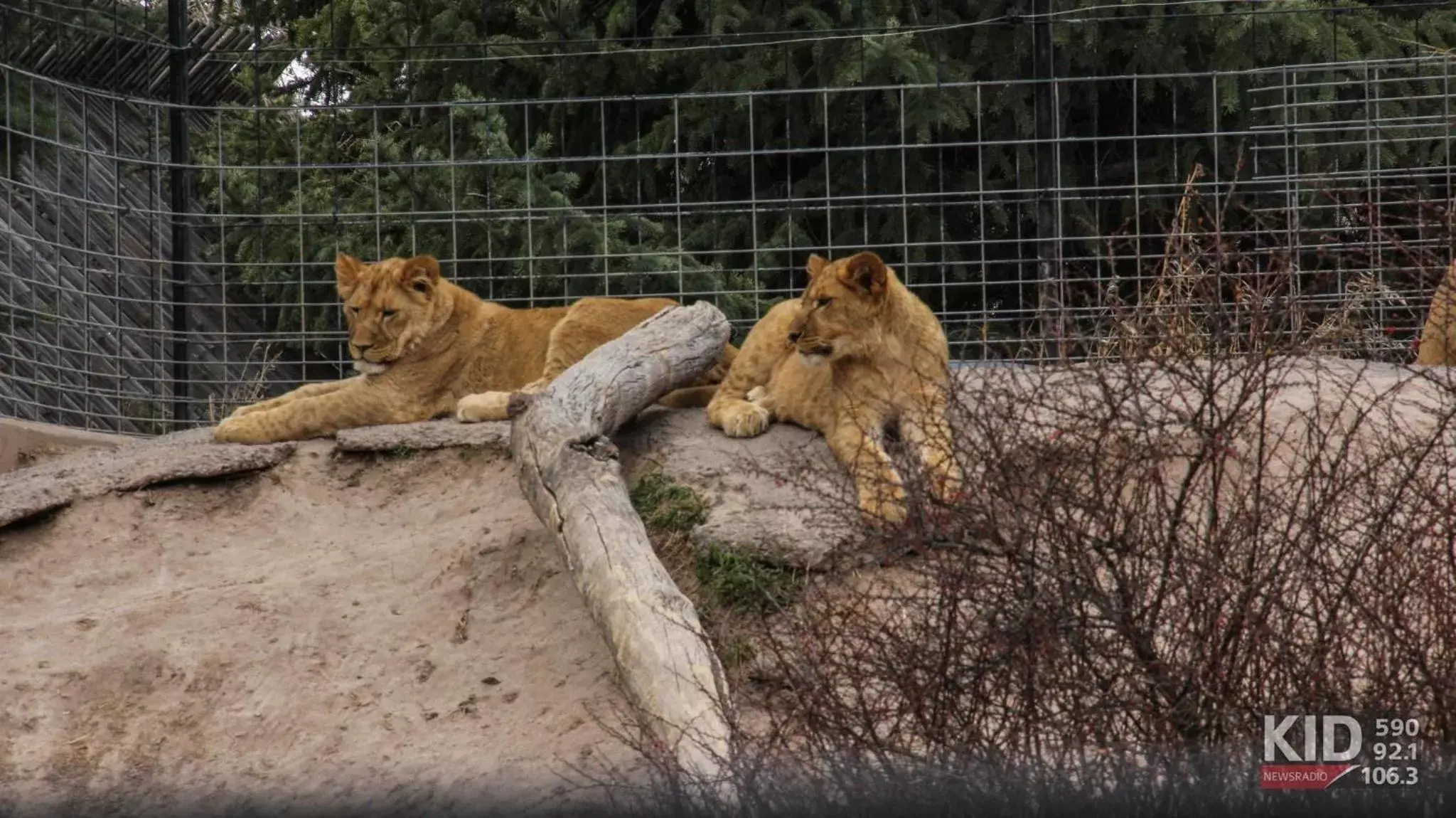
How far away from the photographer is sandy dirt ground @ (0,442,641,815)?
21.1ft

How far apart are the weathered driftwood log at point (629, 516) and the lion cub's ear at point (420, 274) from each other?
1.13 metres

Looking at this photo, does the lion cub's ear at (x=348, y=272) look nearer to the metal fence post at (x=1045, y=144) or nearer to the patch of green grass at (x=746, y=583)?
the patch of green grass at (x=746, y=583)

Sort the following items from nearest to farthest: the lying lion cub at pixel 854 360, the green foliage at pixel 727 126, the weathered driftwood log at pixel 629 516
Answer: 1. the weathered driftwood log at pixel 629 516
2. the lying lion cub at pixel 854 360
3. the green foliage at pixel 727 126

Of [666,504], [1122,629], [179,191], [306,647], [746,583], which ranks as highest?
[179,191]

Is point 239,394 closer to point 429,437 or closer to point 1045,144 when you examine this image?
point 429,437

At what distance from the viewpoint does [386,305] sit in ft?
29.3

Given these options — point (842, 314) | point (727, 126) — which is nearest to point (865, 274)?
point (842, 314)

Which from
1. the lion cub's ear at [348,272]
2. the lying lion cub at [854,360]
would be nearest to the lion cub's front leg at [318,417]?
the lion cub's ear at [348,272]

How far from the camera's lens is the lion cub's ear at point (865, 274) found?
7684 mm

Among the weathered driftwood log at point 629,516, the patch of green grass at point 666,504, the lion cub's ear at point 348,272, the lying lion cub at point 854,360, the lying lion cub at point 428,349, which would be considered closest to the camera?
the weathered driftwood log at point 629,516

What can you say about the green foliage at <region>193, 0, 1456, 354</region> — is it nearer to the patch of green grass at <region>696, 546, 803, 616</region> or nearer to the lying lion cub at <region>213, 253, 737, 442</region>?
the lying lion cub at <region>213, 253, 737, 442</region>

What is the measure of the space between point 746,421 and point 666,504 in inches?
21.7

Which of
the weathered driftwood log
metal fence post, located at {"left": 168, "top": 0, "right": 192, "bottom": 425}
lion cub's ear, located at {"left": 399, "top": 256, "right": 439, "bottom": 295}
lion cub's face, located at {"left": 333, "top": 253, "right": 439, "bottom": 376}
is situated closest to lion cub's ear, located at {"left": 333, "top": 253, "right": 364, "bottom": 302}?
lion cub's face, located at {"left": 333, "top": 253, "right": 439, "bottom": 376}

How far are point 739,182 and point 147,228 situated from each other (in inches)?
154
